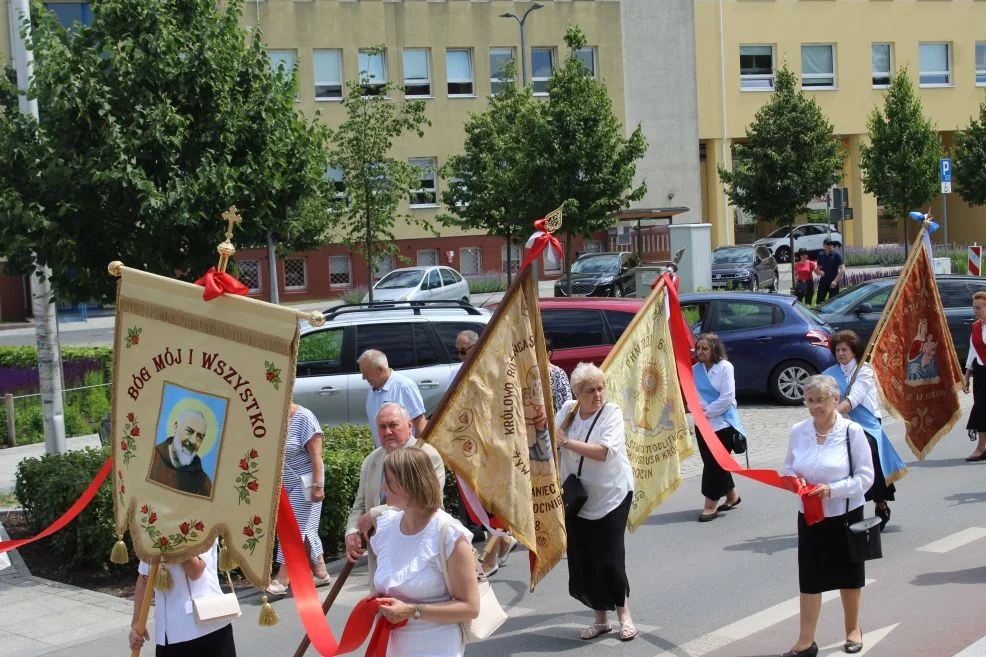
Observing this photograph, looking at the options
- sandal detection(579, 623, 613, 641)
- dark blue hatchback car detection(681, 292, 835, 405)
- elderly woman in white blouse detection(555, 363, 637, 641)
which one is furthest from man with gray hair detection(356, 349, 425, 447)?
dark blue hatchback car detection(681, 292, 835, 405)

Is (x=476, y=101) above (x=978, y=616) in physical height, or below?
above

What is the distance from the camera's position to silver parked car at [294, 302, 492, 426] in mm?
12539

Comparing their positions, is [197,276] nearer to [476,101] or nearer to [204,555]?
[204,555]

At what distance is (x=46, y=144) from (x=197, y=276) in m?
1.71

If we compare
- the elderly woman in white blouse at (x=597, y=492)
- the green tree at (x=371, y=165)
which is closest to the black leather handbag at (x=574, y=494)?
the elderly woman in white blouse at (x=597, y=492)

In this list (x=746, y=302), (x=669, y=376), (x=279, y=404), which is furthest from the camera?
(x=746, y=302)

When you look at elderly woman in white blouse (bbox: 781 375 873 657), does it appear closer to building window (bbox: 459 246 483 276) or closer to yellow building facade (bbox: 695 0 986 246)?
building window (bbox: 459 246 483 276)

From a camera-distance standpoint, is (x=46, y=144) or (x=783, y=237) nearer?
(x=46, y=144)

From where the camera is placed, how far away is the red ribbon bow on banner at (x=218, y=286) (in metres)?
5.09

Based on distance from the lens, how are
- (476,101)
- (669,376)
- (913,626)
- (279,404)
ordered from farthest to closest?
(476,101)
(669,376)
(913,626)
(279,404)

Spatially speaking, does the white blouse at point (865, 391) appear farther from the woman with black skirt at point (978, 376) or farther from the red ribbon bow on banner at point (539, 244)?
the woman with black skirt at point (978, 376)

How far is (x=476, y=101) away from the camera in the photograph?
4419cm

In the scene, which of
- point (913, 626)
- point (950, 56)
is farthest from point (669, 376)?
point (950, 56)

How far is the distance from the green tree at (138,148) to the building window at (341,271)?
1302 inches
